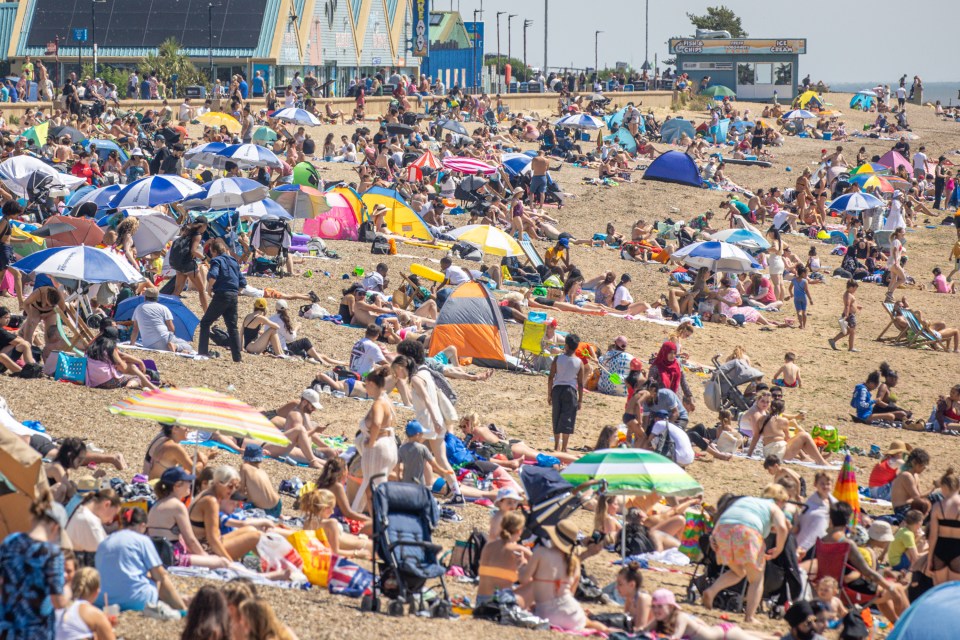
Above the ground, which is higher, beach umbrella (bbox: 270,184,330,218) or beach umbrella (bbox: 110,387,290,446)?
beach umbrella (bbox: 270,184,330,218)

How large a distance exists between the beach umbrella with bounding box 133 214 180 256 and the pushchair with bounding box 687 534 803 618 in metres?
9.95

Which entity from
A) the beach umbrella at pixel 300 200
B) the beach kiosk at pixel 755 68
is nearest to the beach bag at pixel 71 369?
the beach umbrella at pixel 300 200

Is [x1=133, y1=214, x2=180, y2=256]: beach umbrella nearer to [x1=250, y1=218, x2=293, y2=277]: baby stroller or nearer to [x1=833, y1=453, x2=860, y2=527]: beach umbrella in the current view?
[x1=250, y1=218, x2=293, y2=277]: baby stroller

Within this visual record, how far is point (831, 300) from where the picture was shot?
25250 millimetres

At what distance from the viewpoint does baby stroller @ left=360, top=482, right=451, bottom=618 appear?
27.4 ft

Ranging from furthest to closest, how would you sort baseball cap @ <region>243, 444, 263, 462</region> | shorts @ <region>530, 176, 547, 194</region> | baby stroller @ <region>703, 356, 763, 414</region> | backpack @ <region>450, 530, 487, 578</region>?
shorts @ <region>530, 176, 547, 194</region> < baby stroller @ <region>703, 356, 763, 414</region> < baseball cap @ <region>243, 444, 263, 462</region> < backpack @ <region>450, 530, 487, 578</region>

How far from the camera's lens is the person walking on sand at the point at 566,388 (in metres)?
13.7

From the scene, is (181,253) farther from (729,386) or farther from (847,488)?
(847,488)

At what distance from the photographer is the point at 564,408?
45.1 feet

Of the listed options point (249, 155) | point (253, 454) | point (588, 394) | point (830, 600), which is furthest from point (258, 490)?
point (249, 155)

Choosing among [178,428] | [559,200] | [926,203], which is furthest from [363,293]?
[926,203]

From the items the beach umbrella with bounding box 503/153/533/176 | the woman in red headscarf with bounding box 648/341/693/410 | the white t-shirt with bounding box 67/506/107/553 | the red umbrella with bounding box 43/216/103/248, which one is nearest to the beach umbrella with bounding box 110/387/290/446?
the white t-shirt with bounding box 67/506/107/553

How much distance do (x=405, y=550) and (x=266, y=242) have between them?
11.5m

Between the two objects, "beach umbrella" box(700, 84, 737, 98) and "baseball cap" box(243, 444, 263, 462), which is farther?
"beach umbrella" box(700, 84, 737, 98)
